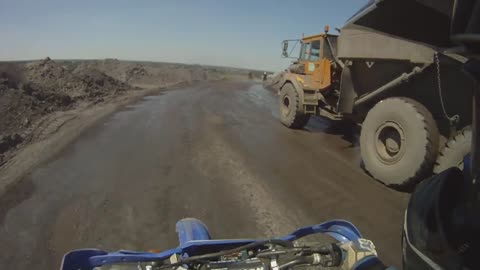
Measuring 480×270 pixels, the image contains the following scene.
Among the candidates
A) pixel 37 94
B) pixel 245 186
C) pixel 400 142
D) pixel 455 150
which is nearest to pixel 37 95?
pixel 37 94

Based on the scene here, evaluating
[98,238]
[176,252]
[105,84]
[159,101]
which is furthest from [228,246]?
[105,84]

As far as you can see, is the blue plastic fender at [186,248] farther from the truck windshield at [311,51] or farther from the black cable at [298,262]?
the truck windshield at [311,51]

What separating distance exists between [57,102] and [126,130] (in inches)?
187

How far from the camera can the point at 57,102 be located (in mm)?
11992

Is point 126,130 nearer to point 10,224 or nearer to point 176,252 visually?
point 10,224

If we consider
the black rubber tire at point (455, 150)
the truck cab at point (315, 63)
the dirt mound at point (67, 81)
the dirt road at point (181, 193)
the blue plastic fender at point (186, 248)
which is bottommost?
the dirt road at point (181, 193)

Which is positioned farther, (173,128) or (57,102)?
(57,102)

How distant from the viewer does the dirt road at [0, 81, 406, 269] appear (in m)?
4.01

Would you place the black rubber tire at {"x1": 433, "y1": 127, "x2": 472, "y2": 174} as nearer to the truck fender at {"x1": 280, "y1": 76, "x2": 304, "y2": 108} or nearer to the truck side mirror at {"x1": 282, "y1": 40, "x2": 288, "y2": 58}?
the truck fender at {"x1": 280, "y1": 76, "x2": 304, "y2": 108}

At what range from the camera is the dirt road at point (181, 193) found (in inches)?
158

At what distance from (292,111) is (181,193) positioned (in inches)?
201

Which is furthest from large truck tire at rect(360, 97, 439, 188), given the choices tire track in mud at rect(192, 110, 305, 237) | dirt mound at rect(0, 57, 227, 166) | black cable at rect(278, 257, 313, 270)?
dirt mound at rect(0, 57, 227, 166)

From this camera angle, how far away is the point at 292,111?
30.9ft

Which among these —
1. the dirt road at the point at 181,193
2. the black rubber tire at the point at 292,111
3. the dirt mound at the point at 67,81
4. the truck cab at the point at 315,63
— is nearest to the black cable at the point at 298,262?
the dirt road at the point at 181,193
